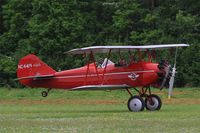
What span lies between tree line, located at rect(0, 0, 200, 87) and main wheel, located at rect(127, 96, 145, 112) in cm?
1940

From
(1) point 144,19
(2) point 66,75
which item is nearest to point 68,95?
(2) point 66,75

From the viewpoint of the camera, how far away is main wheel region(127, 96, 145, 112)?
28.0 m

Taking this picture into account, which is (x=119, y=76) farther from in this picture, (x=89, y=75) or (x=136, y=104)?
(x=136, y=104)

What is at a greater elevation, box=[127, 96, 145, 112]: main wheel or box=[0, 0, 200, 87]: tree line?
box=[0, 0, 200, 87]: tree line

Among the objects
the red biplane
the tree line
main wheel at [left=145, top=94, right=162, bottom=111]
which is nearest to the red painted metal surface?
the red biplane

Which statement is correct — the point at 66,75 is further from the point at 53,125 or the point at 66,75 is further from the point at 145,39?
the point at 145,39

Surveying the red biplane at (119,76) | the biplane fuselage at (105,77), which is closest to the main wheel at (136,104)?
the red biplane at (119,76)

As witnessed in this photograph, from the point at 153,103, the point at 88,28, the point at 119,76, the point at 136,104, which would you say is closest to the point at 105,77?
the point at 119,76

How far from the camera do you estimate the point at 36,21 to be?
167 ft

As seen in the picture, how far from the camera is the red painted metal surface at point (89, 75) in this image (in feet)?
94.8

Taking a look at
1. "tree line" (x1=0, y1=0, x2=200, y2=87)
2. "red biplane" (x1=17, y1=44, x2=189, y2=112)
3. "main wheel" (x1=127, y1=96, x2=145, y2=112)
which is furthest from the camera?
"tree line" (x1=0, y1=0, x2=200, y2=87)

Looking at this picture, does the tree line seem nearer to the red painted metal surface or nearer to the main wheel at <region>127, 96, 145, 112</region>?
the red painted metal surface

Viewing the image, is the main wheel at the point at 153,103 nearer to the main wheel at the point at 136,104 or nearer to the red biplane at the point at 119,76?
the red biplane at the point at 119,76

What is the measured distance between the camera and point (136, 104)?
28109mm
